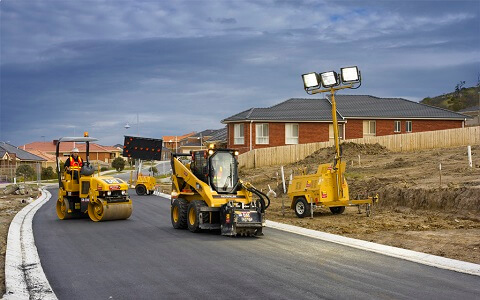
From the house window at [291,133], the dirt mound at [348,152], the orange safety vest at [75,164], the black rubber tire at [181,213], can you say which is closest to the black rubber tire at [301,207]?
the black rubber tire at [181,213]

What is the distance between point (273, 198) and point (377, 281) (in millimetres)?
20574

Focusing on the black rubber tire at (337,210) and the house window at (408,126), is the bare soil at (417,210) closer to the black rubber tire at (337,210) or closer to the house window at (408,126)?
the black rubber tire at (337,210)

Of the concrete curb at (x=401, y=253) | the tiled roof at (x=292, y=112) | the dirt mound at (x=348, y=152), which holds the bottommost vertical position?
the concrete curb at (x=401, y=253)

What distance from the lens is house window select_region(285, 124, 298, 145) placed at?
56406 mm

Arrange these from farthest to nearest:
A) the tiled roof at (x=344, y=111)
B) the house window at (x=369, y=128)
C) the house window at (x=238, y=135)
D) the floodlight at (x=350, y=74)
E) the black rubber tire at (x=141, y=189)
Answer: the house window at (x=369, y=128), the house window at (x=238, y=135), the tiled roof at (x=344, y=111), the black rubber tire at (x=141, y=189), the floodlight at (x=350, y=74)

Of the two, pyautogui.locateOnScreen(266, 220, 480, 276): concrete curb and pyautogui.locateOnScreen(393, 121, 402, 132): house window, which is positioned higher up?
pyautogui.locateOnScreen(393, 121, 402, 132): house window

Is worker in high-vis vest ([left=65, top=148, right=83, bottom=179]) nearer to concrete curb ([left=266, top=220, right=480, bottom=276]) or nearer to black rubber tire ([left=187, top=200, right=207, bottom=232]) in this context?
black rubber tire ([left=187, top=200, right=207, bottom=232])

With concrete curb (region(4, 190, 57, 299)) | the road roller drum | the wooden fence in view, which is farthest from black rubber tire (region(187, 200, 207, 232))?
the wooden fence

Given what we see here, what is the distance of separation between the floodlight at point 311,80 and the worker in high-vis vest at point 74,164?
893cm

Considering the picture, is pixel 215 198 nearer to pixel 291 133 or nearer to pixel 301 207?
pixel 301 207

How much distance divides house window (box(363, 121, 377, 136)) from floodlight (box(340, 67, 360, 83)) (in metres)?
39.2

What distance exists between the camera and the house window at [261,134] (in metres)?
56.1

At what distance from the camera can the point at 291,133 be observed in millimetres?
56625

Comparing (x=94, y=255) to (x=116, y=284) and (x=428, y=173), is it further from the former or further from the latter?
(x=428, y=173)
